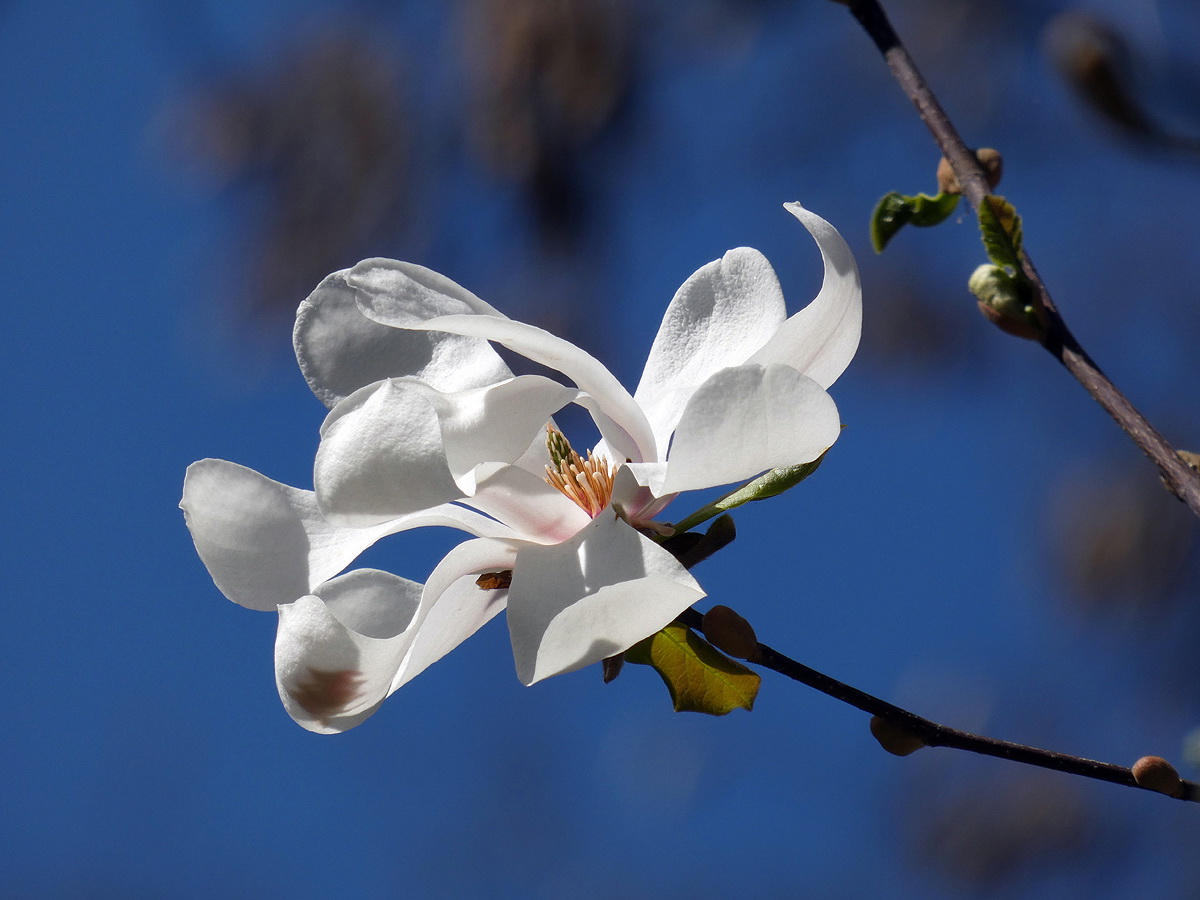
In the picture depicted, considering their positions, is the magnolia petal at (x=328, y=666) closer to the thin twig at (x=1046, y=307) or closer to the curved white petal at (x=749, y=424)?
the curved white petal at (x=749, y=424)

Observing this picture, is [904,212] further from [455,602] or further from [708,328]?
[455,602]

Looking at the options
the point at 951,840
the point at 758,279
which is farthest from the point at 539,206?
the point at 758,279

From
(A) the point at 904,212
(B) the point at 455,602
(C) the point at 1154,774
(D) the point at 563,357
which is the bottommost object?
(C) the point at 1154,774

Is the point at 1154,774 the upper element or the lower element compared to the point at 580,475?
lower

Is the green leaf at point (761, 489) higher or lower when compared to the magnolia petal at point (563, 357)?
lower

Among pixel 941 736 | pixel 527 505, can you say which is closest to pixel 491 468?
pixel 527 505

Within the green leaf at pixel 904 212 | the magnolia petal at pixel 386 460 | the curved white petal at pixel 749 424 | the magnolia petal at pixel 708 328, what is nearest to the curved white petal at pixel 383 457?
the magnolia petal at pixel 386 460
